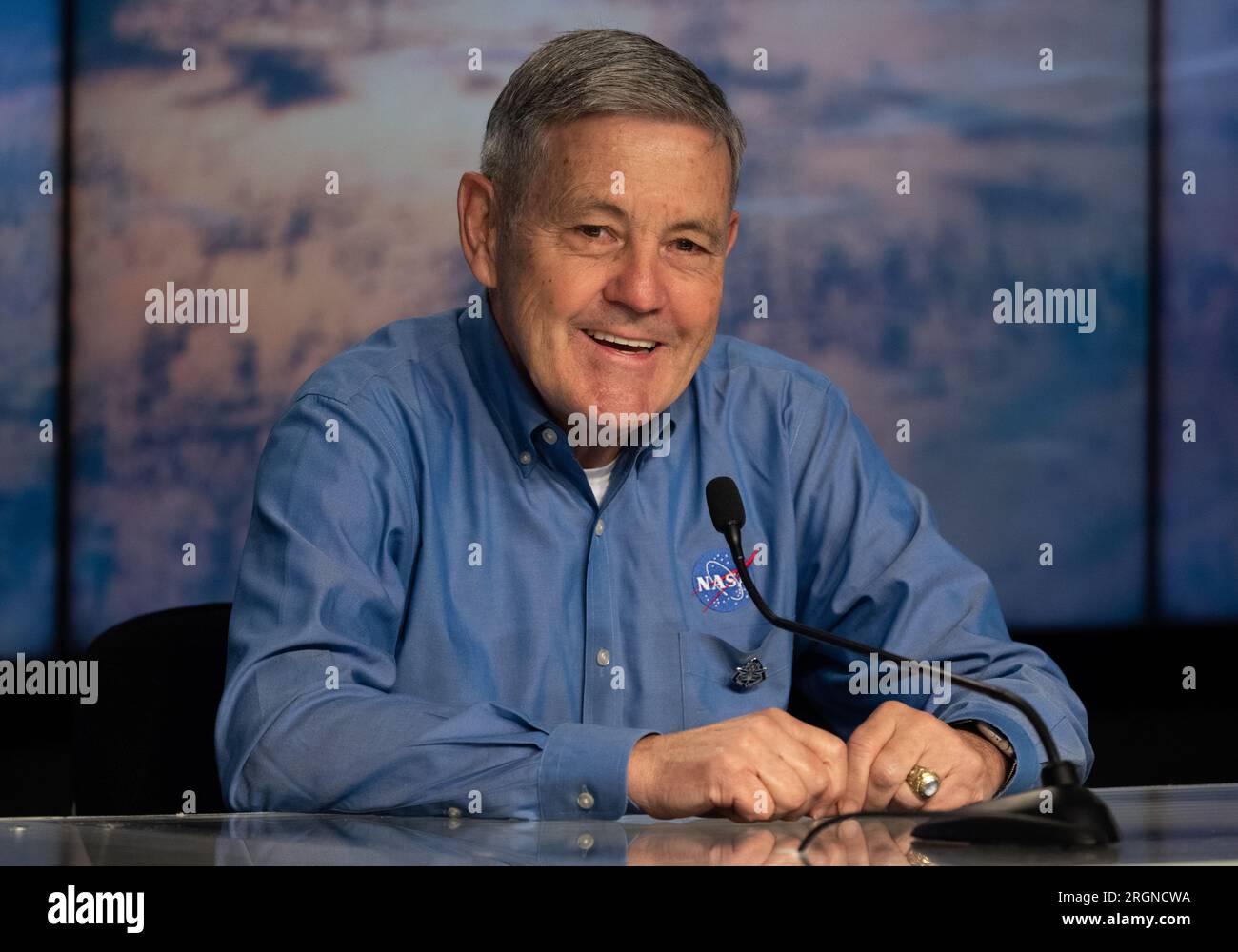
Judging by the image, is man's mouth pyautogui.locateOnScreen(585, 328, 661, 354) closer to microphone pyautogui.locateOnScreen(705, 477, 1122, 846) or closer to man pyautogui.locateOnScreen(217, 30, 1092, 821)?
man pyautogui.locateOnScreen(217, 30, 1092, 821)

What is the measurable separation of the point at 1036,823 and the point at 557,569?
2.63ft

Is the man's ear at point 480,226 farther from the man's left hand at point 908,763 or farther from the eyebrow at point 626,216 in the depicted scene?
the man's left hand at point 908,763

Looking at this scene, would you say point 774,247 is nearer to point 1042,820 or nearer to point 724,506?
point 724,506

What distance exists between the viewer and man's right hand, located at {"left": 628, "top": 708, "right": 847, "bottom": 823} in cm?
123

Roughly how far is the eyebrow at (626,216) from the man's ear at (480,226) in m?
0.17

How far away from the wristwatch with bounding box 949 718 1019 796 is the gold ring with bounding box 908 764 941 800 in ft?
0.41

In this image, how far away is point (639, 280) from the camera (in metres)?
1.67

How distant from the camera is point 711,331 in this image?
177 centimetres

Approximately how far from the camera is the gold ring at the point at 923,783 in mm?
1362

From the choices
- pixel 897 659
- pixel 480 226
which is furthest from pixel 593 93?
pixel 897 659

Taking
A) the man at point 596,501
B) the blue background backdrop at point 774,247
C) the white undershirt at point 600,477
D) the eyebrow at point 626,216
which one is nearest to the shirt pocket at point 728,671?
the man at point 596,501

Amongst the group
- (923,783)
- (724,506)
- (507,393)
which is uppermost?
(507,393)

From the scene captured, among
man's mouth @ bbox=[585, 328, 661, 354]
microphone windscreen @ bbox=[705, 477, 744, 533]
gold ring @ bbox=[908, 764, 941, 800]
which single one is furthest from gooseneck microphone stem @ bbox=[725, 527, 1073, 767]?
man's mouth @ bbox=[585, 328, 661, 354]
